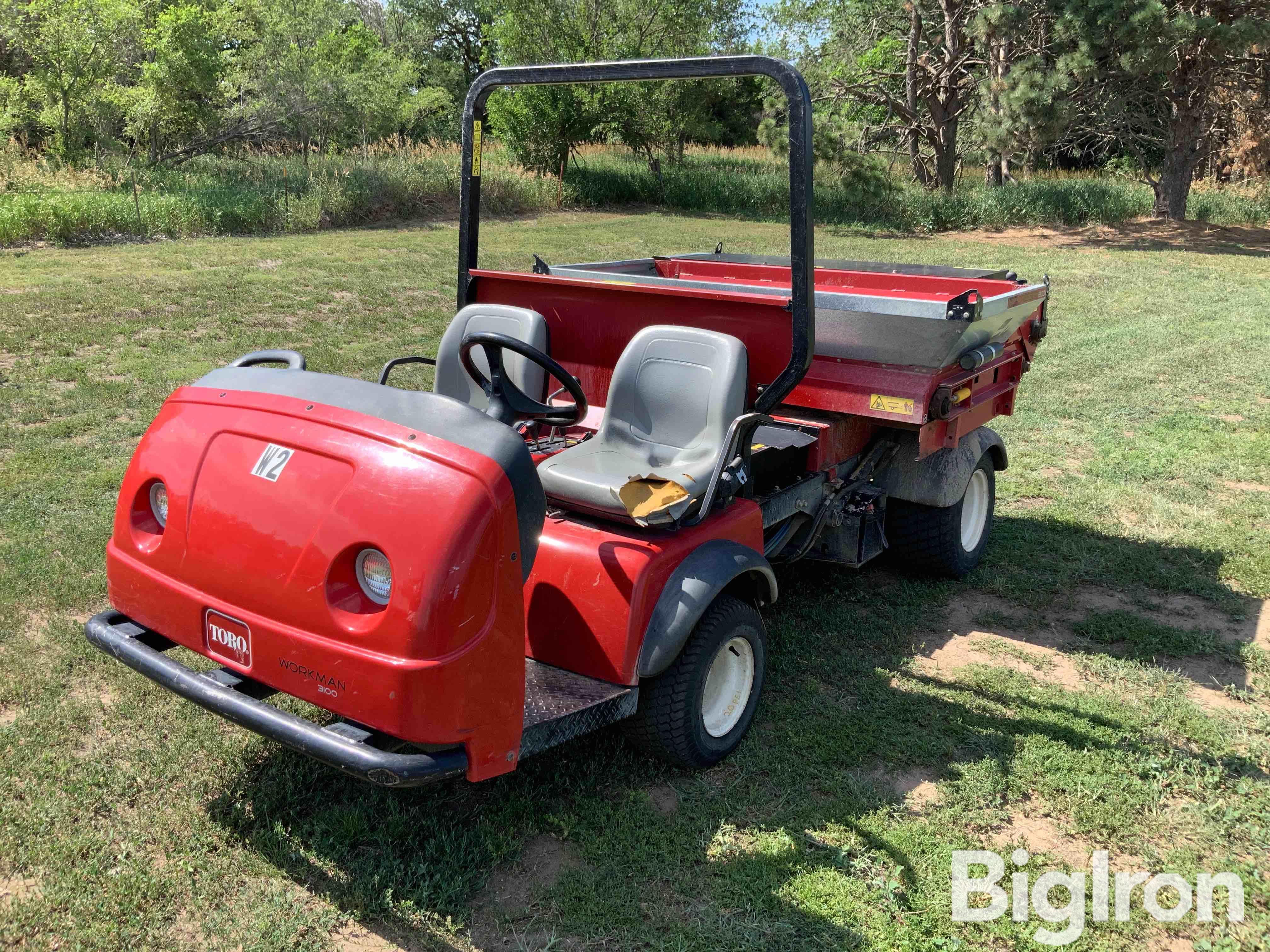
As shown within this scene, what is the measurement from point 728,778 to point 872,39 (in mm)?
24226

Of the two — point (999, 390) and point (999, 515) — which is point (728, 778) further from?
point (999, 515)

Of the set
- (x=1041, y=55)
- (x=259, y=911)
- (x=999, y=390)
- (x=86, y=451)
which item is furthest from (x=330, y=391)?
(x=1041, y=55)

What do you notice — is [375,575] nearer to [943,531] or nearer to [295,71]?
[943,531]

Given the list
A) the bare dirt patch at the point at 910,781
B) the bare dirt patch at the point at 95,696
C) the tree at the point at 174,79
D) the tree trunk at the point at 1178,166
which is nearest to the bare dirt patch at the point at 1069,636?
the bare dirt patch at the point at 910,781

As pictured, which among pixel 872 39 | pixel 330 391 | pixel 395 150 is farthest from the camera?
pixel 872 39

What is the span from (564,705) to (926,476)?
2290 millimetres

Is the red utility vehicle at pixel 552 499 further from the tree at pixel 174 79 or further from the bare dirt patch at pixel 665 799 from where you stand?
the tree at pixel 174 79

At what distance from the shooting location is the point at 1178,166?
2064cm

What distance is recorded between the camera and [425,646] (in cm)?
212

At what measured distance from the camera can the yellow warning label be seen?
3.67 metres

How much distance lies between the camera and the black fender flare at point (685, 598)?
277cm

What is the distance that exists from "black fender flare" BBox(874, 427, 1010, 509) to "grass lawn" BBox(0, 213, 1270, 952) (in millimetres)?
522

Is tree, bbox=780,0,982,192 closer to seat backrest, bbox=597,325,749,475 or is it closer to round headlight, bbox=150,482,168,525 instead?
seat backrest, bbox=597,325,749,475

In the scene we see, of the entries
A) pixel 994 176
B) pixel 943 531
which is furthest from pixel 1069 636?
pixel 994 176
